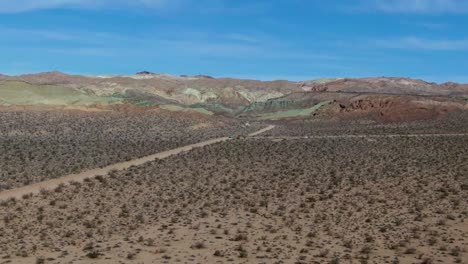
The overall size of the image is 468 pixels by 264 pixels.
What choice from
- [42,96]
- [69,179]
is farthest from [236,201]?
[42,96]

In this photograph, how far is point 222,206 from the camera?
77.1 ft

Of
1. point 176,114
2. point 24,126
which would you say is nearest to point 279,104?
point 176,114

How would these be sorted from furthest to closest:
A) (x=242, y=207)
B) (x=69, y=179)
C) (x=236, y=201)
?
(x=69, y=179) → (x=236, y=201) → (x=242, y=207)

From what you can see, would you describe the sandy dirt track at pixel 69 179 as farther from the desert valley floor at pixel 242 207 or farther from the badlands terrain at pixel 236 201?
the desert valley floor at pixel 242 207

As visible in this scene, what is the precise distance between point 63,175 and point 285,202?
13.1 metres

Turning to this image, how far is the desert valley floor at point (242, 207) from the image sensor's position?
16812 mm

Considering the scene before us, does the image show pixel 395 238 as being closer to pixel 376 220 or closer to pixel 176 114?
pixel 376 220

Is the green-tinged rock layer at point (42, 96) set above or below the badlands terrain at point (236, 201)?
above

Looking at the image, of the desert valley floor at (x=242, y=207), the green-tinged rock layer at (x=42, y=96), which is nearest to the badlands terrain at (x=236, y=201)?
the desert valley floor at (x=242, y=207)

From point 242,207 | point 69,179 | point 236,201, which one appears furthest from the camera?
point 69,179

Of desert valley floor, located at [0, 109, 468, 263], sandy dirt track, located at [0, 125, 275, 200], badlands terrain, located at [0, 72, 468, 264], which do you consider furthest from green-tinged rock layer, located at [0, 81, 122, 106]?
sandy dirt track, located at [0, 125, 275, 200]

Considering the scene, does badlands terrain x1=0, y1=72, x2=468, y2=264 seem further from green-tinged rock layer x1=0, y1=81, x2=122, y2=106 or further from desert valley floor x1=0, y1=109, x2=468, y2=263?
green-tinged rock layer x1=0, y1=81, x2=122, y2=106

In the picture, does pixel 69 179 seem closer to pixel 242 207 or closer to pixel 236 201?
pixel 236 201

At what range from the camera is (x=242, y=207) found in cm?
→ 2336
